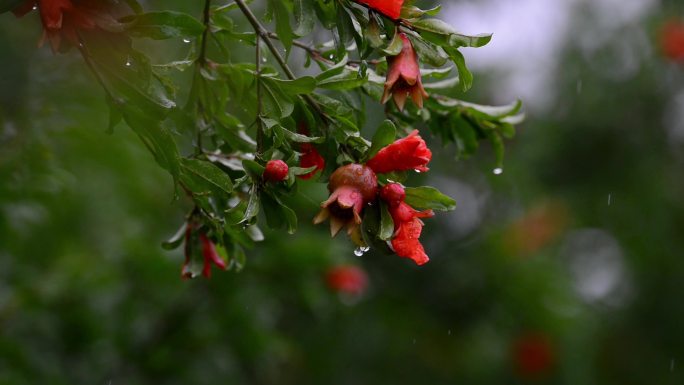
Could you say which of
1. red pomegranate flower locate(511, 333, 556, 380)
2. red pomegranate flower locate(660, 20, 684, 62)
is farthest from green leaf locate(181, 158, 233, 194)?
red pomegranate flower locate(660, 20, 684, 62)

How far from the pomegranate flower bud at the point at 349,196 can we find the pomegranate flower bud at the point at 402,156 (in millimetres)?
26

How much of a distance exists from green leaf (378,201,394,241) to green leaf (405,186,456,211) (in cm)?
7

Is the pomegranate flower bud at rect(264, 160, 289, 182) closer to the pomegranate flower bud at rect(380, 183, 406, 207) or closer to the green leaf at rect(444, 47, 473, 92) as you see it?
the pomegranate flower bud at rect(380, 183, 406, 207)

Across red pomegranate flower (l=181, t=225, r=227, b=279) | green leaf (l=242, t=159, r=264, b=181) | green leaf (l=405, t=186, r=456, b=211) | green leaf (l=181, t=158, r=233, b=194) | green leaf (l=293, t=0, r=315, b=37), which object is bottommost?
red pomegranate flower (l=181, t=225, r=227, b=279)

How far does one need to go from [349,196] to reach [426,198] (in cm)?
15

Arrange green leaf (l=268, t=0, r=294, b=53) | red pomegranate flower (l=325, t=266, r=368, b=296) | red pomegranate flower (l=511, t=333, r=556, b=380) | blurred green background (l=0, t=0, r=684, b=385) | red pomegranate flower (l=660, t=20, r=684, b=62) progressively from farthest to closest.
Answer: red pomegranate flower (l=660, t=20, r=684, b=62) → red pomegranate flower (l=511, t=333, r=556, b=380) → red pomegranate flower (l=325, t=266, r=368, b=296) → blurred green background (l=0, t=0, r=684, b=385) → green leaf (l=268, t=0, r=294, b=53)

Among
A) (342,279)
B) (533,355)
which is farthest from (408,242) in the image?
(533,355)

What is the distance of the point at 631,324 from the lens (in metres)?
7.47

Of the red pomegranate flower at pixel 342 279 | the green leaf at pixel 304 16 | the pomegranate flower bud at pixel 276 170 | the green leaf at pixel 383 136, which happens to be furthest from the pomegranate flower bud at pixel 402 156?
the red pomegranate flower at pixel 342 279

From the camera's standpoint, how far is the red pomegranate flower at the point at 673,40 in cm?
674

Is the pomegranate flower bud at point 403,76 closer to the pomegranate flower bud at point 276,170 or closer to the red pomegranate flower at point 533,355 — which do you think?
the pomegranate flower bud at point 276,170

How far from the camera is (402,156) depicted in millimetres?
1421

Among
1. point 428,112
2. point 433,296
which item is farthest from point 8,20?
point 433,296

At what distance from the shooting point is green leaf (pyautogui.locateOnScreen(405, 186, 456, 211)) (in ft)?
4.76
